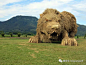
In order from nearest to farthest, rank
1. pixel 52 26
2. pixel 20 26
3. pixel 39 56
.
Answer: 1. pixel 39 56
2. pixel 52 26
3. pixel 20 26

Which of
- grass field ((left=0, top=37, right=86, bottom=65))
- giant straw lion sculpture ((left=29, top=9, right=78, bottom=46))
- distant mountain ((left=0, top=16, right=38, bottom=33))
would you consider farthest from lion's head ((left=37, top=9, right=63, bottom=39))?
distant mountain ((left=0, top=16, right=38, bottom=33))

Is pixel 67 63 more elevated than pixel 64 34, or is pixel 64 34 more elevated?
pixel 64 34

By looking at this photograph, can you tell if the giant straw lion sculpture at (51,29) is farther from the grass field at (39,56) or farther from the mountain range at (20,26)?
the mountain range at (20,26)

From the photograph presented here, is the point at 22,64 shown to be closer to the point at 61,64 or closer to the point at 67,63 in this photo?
the point at 61,64

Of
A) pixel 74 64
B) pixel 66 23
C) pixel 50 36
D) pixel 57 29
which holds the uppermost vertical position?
pixel 66 23

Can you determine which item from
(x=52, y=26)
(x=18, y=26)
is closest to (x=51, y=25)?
(x=52, y=26)

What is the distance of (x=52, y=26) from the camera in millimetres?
7219

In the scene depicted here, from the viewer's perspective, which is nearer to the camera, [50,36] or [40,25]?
[50,36]

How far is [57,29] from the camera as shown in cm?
717

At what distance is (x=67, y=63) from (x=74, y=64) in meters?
0.23

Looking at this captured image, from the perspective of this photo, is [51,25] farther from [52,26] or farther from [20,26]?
[20,26]

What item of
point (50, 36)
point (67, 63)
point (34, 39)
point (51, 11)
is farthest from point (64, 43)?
point (67, 63)

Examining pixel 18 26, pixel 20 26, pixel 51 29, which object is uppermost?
pixel 20 26

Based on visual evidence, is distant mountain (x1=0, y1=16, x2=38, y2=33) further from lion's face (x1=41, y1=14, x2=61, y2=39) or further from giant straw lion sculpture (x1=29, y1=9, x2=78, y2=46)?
lion's face (x1=41, y1=14, x2=61, y2=39)
